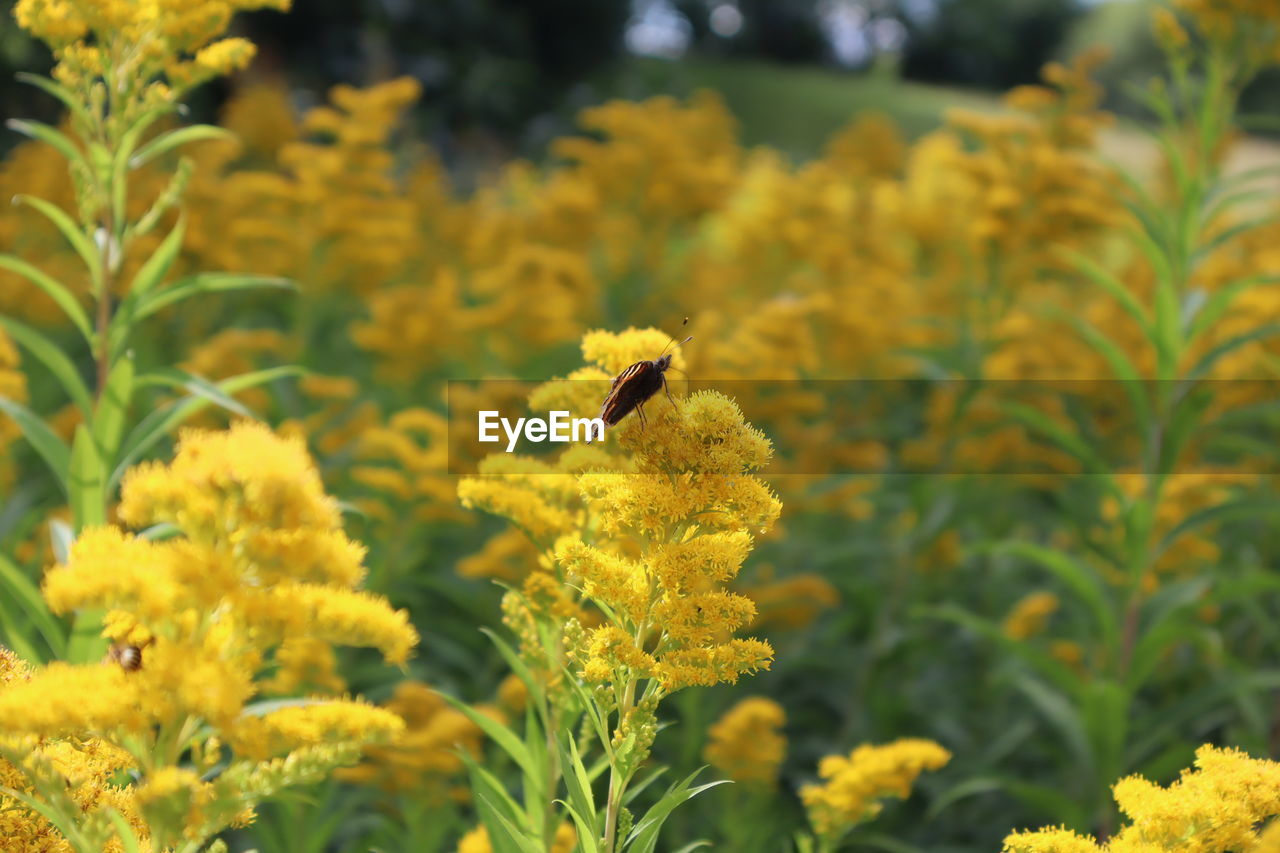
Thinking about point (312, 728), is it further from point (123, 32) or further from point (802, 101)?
point (802, 101)

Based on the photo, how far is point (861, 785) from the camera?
2408mm

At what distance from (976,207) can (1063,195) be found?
47cm

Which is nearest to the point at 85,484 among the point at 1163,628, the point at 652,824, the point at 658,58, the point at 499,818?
the point at 499,818

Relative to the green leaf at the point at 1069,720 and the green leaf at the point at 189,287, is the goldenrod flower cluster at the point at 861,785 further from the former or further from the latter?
the green leaf at the point at 189,287

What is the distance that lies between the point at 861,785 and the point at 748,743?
76cm

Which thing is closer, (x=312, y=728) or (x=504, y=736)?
(x=312, y=728)

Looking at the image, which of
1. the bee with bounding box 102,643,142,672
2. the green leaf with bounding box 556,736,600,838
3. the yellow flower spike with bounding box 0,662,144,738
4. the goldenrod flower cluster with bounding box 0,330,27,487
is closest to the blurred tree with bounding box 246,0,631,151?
the goldenrod flower cluster with bounding box 0,330,27,487

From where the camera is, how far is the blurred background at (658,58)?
15141mm

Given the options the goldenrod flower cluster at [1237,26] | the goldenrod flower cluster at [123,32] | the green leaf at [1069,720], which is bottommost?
the green leaf at [1069,720]

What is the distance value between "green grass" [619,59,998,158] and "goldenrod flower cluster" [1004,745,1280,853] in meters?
22.5

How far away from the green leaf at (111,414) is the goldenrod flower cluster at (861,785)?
173cm

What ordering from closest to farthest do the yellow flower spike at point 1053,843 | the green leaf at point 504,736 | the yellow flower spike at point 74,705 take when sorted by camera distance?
the yellow flower spike at point 74,705
the yellow flower spike at point 1053,843
the green leaf at point 504,736

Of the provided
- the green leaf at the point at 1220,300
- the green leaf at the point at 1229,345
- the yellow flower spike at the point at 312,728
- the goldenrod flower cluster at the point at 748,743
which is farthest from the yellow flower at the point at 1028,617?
the yellow flower spike at the point at 312,728

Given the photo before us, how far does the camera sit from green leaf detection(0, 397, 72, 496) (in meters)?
2.27
